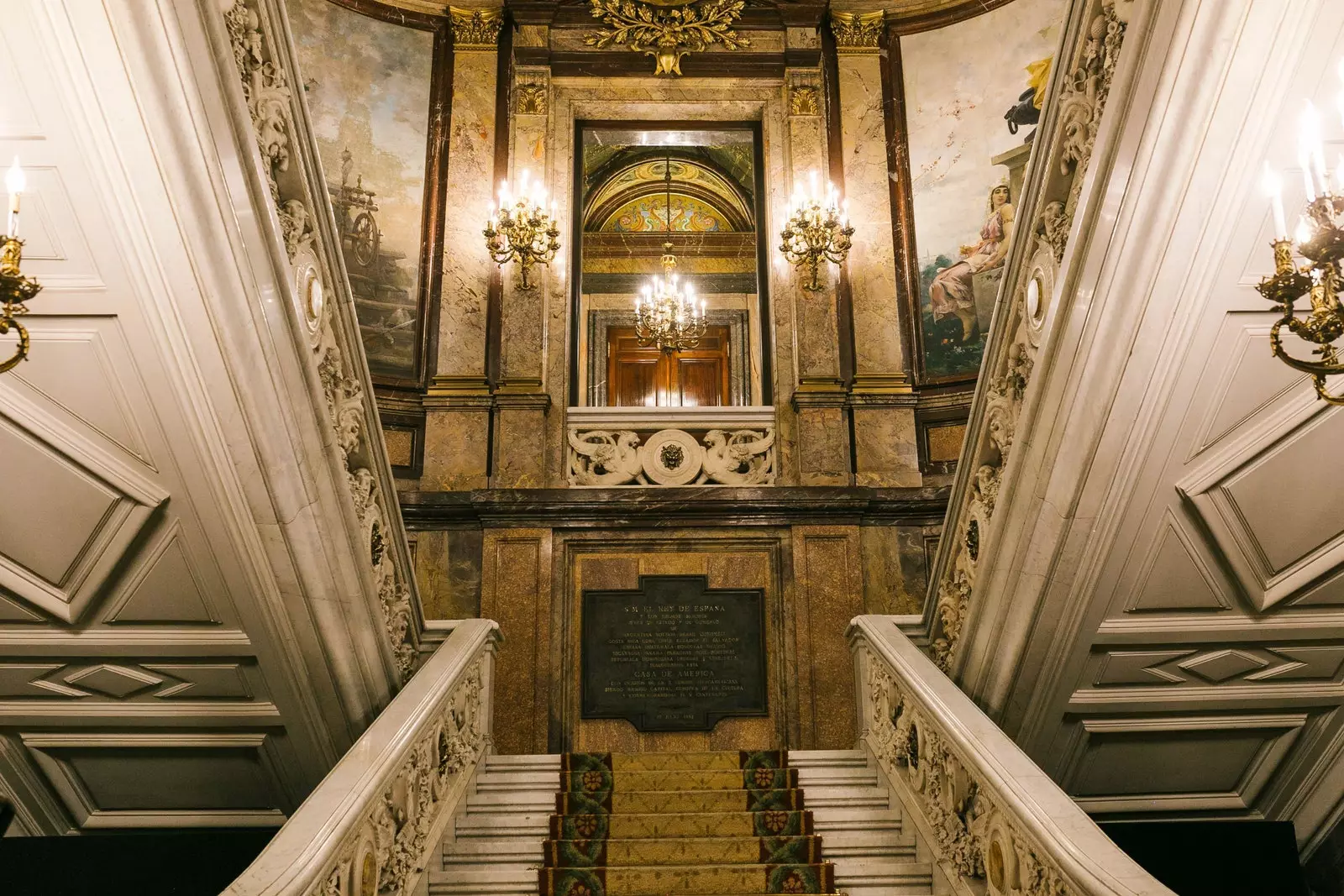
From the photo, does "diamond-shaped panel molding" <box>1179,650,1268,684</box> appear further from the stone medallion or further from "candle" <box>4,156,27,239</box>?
"candle" <box>4,156,27,239</box>

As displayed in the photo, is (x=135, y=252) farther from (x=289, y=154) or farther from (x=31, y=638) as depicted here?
(x=31, y=638)

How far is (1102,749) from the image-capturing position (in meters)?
5.59

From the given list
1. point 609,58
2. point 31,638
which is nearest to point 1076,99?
point 31,638

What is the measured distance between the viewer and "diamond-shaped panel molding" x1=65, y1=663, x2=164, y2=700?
16.8 ft

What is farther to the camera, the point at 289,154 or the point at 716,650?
the point at 716,650

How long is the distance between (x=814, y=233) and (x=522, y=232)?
239 centimetres

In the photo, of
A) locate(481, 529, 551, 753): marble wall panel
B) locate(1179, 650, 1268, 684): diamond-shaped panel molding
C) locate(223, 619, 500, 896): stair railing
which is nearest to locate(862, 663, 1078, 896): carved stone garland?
locate(1179, 650, 1268, 684): diamond-shaped panel molding

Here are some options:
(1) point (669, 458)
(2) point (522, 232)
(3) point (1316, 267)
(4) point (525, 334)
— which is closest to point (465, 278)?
(4) point (525, 334)

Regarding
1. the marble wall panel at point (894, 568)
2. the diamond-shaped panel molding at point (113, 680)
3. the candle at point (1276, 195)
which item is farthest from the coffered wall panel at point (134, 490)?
the marble wall panel at point (894, 568)

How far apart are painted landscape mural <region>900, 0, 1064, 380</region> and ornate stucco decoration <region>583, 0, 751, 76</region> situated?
1.92 metres

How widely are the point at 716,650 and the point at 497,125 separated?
207 inches

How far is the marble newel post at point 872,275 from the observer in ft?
29.7

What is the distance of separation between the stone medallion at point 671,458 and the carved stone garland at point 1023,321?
358 centimetres

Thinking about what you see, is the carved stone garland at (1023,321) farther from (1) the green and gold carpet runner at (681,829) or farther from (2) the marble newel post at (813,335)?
(2) the marble newel post at (813,335)
